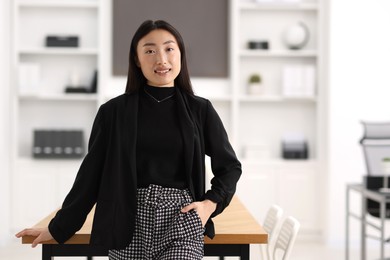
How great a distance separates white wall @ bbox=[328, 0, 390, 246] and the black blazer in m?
4.30

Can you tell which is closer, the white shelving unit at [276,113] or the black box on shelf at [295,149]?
the white shelving unit at [276,113]

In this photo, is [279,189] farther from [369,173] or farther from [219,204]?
[219,204]

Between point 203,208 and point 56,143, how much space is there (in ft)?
14.7

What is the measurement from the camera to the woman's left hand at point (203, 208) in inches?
80.8

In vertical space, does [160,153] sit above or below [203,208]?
above

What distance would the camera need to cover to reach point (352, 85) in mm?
6348

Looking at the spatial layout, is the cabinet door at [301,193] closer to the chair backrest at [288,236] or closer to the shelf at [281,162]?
the shelf at [281,162]

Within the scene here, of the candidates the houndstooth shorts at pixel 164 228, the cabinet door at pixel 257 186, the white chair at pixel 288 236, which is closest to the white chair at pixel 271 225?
the white chair at pixel 288 236

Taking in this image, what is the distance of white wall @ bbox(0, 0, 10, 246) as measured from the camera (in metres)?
6.16

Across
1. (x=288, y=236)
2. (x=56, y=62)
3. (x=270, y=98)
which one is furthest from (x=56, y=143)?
(x=288, y=236)

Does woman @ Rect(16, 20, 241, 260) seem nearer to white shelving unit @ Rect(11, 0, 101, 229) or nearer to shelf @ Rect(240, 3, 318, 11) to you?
white shelving unit @ Rect(11, 0, 101, 229)

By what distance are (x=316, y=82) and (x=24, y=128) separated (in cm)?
293

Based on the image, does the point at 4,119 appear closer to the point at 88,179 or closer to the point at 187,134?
the point at 88,179

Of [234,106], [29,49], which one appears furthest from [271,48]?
[29,49]
